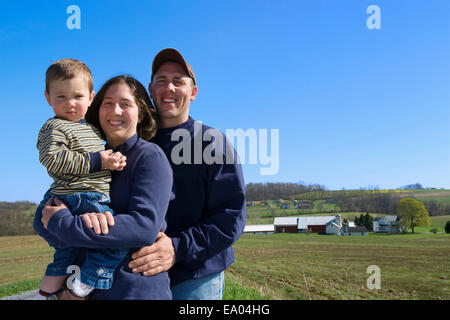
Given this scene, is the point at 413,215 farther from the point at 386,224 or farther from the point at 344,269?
the point at 344,269

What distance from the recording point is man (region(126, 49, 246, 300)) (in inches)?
111

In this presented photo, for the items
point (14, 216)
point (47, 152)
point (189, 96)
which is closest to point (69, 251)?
point (47, 152)

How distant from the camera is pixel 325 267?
38.8 meters

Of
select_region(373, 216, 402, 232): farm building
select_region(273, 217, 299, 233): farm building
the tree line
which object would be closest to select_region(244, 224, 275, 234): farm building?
select_region(273, 217, 299, 233): farm building

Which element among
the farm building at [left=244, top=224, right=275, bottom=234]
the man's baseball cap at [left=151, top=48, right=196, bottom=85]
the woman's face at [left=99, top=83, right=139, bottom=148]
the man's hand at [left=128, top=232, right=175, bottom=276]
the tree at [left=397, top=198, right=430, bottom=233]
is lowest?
the farm building at [left=244, top=224, right=275, bottom=234]

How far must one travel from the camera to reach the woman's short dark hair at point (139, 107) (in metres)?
2.75

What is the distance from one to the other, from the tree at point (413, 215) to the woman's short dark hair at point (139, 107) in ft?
272

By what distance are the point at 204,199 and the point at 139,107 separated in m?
0.89

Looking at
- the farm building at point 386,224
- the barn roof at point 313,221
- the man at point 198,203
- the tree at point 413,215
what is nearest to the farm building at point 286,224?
the barn roof at point 313,221

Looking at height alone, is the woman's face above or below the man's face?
below

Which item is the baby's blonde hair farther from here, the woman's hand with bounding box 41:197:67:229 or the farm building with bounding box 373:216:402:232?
the farm building with bounding box 373:216:402:232

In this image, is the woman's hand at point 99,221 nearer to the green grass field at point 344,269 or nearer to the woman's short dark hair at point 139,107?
the woman's short dark hair at point 139,107

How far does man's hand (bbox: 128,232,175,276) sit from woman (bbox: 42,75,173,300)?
0.04 meters
